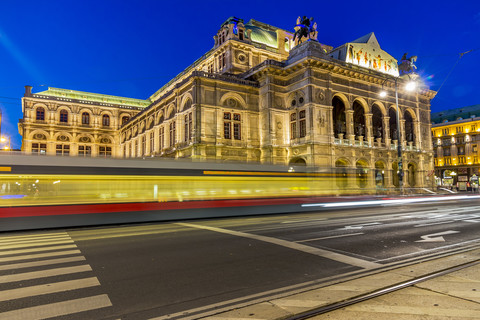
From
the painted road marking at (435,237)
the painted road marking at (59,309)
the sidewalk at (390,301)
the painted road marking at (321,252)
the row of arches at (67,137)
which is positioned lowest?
the painted road marking at (435,237)

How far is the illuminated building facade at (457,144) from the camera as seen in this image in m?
75.1

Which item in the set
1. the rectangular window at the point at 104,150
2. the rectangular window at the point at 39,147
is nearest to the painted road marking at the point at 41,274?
the rectangular window at the point at 39,147

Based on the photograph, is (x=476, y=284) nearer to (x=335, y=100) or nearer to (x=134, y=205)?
(x=134, y=205)

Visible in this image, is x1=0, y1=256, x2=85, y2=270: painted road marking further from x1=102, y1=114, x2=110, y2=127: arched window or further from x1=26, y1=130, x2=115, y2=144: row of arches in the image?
x1=102, y1=114, x2=110, y2=127: arched window

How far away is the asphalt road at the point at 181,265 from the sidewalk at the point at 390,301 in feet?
1.51

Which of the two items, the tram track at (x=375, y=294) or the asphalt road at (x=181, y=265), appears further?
the asphalt road at (x=181, y=265)

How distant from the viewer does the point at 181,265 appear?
684cm

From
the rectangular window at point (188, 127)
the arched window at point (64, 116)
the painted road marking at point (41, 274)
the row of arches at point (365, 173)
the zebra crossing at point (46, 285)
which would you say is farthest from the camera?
the arched window at point (64, 116)

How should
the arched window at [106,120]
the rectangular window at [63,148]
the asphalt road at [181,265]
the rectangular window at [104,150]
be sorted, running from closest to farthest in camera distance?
the asphalt road at [181,265] < the rectangular window at [63,148] < the rectangular window at [104,150] < the arched window at [106,120]

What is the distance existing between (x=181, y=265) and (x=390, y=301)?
4.06m

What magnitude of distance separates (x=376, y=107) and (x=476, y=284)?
155 ft

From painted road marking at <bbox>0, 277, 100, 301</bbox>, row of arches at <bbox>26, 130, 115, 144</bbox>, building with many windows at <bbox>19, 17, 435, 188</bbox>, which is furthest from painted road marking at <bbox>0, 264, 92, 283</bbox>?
row of arches at <bbox>26, 130, 115, 144</bbox>

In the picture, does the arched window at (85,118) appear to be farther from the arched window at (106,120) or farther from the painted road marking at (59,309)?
the painted road marking at (59,309)

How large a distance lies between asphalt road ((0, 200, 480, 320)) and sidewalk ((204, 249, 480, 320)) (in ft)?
1.51
